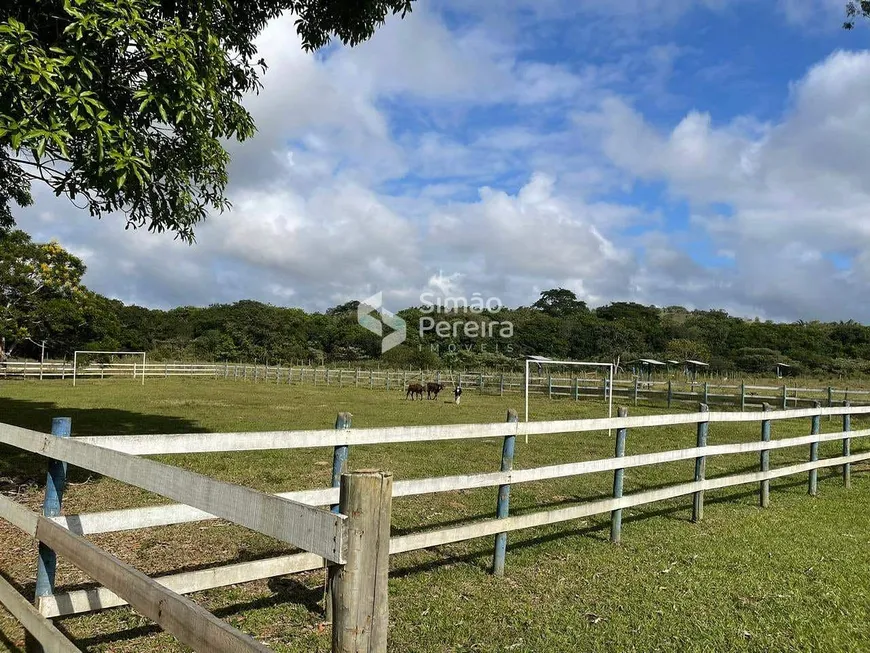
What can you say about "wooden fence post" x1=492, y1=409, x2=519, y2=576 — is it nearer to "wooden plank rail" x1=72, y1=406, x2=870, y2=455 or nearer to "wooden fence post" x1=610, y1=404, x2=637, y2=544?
"wooden plank rail" x1=72, y1=406, x2=870, y2=455

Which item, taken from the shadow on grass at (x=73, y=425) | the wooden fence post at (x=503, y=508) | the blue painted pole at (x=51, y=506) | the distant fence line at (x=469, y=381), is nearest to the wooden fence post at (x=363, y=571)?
the blue painted pole at (x=51, y=506)

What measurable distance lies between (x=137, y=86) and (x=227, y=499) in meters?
5.12

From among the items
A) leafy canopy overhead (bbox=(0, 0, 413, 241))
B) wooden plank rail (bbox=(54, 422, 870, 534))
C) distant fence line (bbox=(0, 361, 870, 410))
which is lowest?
distant fence line (bbox=(0, 361, 870, 410))

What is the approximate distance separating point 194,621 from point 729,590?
13.7ft

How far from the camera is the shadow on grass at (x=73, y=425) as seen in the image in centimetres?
841

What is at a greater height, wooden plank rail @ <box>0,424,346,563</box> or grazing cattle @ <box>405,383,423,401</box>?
wooden plank rail @ <box>0,424,346,563</box>

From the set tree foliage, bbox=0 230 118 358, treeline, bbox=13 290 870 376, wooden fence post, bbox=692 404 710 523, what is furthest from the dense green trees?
wooden fence post, bbox=692 404 710 523

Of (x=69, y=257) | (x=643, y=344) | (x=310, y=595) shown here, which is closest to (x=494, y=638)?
(x=310, y=595)

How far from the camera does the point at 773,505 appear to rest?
7848 millimetres

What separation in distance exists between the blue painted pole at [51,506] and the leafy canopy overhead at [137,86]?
220 cm

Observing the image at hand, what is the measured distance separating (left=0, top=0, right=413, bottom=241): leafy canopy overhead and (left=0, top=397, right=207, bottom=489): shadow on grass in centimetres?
376

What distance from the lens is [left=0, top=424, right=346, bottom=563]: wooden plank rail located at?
Result: 5.86 feet

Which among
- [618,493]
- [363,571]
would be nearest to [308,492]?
[363,571]

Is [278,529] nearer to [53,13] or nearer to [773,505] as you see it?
[53,13]
